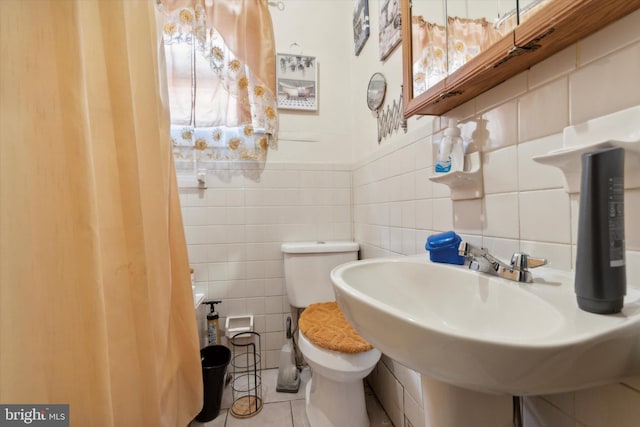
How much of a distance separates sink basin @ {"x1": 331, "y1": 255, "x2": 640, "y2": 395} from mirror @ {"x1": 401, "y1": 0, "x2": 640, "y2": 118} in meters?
0.43

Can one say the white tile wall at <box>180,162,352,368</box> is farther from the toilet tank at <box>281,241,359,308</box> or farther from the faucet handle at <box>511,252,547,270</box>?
the faucet handle at <box>511,252,547,270</box>

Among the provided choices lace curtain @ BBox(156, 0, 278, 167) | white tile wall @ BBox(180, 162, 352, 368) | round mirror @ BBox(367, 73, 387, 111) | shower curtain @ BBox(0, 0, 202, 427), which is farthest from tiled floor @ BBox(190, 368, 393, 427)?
round mirror @ BBox(367, 73, 387, 111)

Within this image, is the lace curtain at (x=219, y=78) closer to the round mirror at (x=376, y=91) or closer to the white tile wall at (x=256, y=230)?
the white tile wall at (x=256, y=230)

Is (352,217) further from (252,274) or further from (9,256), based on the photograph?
(9,256)

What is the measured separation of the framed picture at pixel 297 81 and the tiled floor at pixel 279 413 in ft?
5.25

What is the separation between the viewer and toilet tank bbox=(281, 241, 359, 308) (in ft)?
4.85

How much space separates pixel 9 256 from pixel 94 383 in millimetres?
315

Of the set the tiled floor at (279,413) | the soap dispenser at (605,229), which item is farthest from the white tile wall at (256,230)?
the soap dispenser at (605,229)

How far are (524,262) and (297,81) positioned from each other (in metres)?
1.54

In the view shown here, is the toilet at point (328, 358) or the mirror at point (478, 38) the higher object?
the mirror at point (478, 38)

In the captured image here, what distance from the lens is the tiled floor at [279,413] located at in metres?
1.19

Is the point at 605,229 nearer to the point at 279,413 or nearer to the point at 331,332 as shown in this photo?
the point at 331,332

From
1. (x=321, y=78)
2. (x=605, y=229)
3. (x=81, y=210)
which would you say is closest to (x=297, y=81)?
(x=321, y=78)

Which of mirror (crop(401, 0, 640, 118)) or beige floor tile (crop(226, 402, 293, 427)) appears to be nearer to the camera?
mirror (crop(401, 0, 640, 118))
